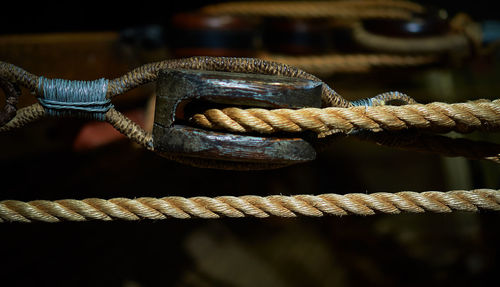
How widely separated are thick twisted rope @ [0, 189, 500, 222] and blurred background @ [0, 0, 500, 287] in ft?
1.56

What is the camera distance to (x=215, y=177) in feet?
5.50

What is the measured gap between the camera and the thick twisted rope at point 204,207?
0.53 meters

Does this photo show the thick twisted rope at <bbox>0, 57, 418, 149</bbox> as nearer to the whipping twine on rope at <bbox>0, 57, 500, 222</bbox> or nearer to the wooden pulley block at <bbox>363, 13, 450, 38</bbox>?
the whipping twine on rope at <bbox>0, 57, 500, 222</bbox>

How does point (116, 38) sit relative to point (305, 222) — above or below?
above

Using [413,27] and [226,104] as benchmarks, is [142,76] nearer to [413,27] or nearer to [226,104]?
[226,104]

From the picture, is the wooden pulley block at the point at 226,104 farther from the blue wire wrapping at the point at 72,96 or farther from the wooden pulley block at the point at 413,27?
the wooden pulley block at the point at 413,27

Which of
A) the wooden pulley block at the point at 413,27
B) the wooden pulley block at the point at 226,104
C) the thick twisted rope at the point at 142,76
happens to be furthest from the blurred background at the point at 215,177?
the wooden pulley block at the point at 226,104

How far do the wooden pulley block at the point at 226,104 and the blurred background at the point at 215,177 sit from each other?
571 mm

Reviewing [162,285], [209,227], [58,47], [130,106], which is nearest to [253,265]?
[209,227]

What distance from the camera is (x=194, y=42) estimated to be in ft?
3.74

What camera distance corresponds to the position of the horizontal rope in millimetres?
499

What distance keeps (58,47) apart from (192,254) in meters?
0.93


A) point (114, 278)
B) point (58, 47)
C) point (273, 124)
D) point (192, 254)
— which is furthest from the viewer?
point (192, 254)

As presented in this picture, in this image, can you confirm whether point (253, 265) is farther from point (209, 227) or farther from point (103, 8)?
point (103, 8)
